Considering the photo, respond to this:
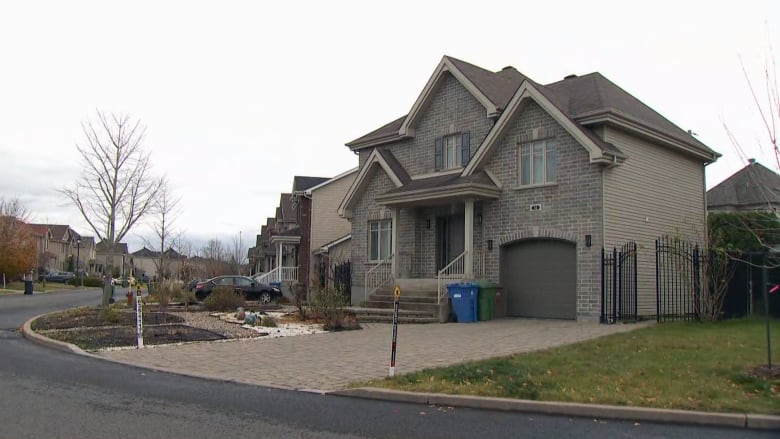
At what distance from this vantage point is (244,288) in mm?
31141

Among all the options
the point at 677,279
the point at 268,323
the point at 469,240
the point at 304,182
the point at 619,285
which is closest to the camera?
the point at 619,285

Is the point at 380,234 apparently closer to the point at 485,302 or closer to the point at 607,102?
the point at 485,302

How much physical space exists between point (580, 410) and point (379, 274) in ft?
55.5

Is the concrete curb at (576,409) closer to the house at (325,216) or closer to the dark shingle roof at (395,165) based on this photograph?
the dark shingle roof at (395,165)

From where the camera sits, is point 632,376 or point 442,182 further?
point 442,182

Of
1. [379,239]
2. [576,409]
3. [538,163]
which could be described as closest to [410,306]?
[379,239]

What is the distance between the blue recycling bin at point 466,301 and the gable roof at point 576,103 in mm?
5191

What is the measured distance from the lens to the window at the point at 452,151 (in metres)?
22.6

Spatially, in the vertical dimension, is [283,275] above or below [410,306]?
above

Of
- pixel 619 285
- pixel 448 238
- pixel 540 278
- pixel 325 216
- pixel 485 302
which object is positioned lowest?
pixel 485 302

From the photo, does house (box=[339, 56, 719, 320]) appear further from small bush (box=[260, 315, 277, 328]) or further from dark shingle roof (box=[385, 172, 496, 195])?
small bush (box=[260, 315, 277, 328])

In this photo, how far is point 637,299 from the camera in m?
18.2

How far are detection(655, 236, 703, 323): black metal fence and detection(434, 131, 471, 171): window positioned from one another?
6805mm

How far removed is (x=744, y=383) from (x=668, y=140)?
12.9 m
